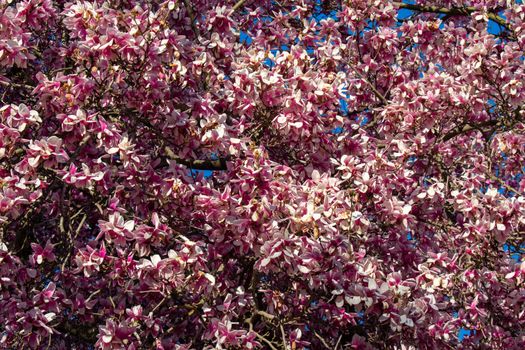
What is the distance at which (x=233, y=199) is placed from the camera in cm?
516

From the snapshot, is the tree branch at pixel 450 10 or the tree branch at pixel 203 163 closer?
the tree branch at pixel 203 163

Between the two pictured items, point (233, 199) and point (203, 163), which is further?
point (203, 163)

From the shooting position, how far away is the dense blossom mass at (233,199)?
5102 mm

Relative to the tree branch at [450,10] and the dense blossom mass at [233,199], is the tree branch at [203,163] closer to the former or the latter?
the dense blossom mass at [233,199]

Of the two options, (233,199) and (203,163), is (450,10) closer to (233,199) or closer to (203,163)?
(203,163)

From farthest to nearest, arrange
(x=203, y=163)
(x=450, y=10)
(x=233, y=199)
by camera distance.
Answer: (x=450, y=10), (x=203, y=163), (x=233, y=199)

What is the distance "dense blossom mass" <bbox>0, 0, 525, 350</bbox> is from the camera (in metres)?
5.10

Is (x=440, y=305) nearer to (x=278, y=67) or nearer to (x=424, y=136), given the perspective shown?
(x=424, y=136)

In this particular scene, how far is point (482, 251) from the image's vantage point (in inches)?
238

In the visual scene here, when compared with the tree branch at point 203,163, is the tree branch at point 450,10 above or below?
above

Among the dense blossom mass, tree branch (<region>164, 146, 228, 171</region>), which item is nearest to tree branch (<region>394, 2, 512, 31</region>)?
the dense blossom mass

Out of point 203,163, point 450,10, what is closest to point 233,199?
point 203,163

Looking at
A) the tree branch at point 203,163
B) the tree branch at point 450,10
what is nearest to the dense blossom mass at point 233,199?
the tree branch at point 203,163

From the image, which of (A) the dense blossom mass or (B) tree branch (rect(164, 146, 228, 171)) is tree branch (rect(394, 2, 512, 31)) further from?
(B) tree branch (rect(164, 146, 228, 171))
